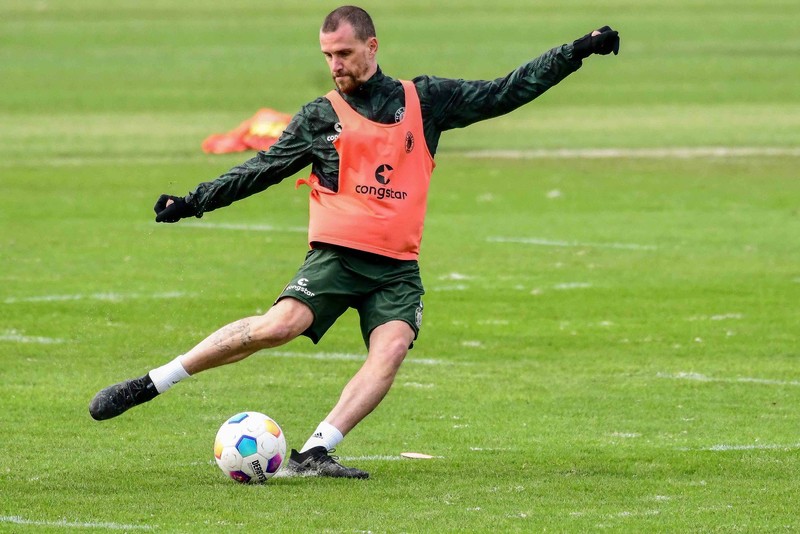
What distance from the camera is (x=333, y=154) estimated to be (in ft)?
26.9

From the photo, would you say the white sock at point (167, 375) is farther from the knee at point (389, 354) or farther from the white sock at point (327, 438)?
the knee at point (389, 354)

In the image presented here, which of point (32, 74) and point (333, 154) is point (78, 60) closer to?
point (32, 74)

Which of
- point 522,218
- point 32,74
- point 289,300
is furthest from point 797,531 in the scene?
point 32,74

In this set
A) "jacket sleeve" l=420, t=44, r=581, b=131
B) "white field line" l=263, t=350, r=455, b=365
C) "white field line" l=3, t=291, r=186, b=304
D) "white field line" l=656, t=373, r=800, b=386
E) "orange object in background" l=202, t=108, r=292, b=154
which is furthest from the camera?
"orange object in background" l=202, t=108, r=292, b=154

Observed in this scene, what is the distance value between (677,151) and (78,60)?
2544cm

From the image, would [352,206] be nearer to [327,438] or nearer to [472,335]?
[327,438]

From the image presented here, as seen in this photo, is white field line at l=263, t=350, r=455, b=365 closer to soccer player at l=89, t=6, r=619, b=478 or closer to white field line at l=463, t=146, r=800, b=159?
soccer player at l=89, t=6, r=619, b=478

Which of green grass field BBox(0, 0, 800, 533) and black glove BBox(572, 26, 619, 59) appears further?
black glove BBox(572, 26, 619, 59)

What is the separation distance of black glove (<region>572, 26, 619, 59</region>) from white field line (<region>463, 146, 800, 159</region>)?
17.1 meters

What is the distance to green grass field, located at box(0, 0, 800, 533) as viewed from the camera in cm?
755

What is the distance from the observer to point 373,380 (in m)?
8.10

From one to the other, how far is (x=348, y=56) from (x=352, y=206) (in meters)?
0.68

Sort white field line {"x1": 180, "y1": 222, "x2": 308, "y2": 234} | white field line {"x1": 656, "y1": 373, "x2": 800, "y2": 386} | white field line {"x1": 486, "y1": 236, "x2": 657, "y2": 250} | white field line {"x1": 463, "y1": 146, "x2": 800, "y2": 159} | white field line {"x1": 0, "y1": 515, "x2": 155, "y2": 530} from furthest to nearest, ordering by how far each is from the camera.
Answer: white field line {"x1": 463, "y1": 146, "x2": 800, "y2": 159} → white field line {"x1": 180, "y1": 222, "x2": 308, "y2": 234} → white field line {"x1": 486, "y1": 236, "x2": 657, "y2": 250} → white field line {"x1": 656, "y1": 373, "x2": 800, "y2": 386} → white field line {"x1": 0, "y1": 515, "x2": 155, "y2": 530}

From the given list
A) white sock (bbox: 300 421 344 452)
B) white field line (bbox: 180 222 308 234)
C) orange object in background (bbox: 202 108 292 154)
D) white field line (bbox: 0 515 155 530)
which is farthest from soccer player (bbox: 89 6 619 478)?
orange object in background (bbox: 202 108 292 154)
